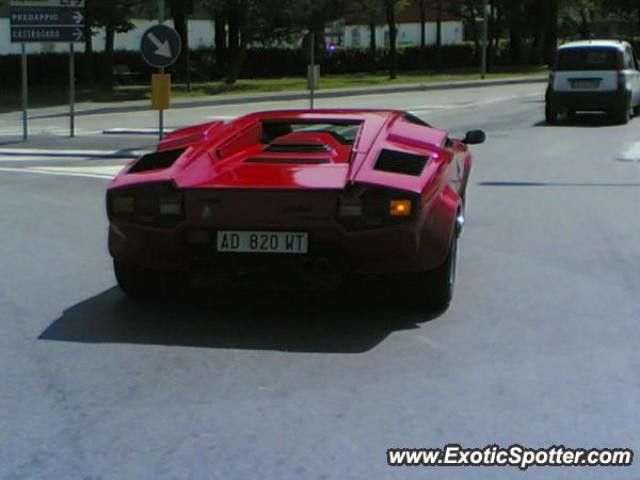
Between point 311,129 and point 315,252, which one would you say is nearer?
point 315,252

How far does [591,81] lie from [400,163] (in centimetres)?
1701

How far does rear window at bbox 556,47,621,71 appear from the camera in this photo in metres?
22.1

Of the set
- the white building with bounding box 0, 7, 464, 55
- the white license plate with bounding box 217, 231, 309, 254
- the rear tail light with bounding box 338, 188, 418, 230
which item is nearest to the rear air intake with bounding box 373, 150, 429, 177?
the rear tail light with bounding box 338, 188, 418, 230

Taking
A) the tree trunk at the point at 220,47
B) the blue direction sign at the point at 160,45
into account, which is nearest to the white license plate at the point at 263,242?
the blue direction sign at the point at 160,45

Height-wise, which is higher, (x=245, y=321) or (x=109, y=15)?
(x=109, y=15)

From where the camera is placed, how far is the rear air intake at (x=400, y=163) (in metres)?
5.93

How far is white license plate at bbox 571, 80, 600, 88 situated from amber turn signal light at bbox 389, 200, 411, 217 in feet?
56.7

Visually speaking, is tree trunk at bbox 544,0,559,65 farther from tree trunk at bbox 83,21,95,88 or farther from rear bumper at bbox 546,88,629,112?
rear bumper at bbox 546,88,629,112

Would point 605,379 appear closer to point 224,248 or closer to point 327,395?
point 327,395

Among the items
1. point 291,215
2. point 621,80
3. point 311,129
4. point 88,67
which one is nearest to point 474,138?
point 311,129

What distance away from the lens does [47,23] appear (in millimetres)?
20062

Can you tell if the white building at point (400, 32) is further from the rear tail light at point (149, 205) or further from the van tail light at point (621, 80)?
the rear tail light at point (149, 205)

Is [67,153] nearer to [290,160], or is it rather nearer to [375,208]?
[290,160]

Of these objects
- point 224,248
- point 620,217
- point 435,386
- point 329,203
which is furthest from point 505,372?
point 620,217
